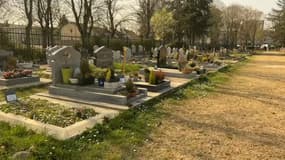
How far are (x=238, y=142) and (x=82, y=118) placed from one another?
3029 mm

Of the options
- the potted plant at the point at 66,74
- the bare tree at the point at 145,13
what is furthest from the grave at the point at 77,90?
the bare tree at the point at 145,13

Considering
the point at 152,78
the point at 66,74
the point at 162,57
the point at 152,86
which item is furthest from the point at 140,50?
the point at 66,74

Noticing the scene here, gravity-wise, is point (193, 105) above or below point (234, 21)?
below

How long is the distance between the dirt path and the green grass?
269mm

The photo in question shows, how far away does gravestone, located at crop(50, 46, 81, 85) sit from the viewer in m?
8.75

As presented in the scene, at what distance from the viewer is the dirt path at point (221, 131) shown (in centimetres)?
496

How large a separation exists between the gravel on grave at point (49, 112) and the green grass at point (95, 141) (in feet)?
1.96

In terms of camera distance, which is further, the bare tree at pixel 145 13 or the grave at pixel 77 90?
the bare tree at pixel 145 13

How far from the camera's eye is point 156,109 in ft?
25.1

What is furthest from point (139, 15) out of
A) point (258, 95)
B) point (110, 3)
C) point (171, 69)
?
point (258, 95)

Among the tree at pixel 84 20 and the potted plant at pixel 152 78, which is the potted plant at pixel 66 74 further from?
the tree at pixel 84 20

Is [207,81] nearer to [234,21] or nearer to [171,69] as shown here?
[171,69]

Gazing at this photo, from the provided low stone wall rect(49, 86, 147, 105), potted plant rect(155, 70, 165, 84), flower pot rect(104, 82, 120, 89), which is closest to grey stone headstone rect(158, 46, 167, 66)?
potted plant rect(155, 70, 165, 84)

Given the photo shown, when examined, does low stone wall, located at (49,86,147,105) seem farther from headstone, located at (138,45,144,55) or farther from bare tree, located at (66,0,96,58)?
headstone, located at (138,45,144,55)
